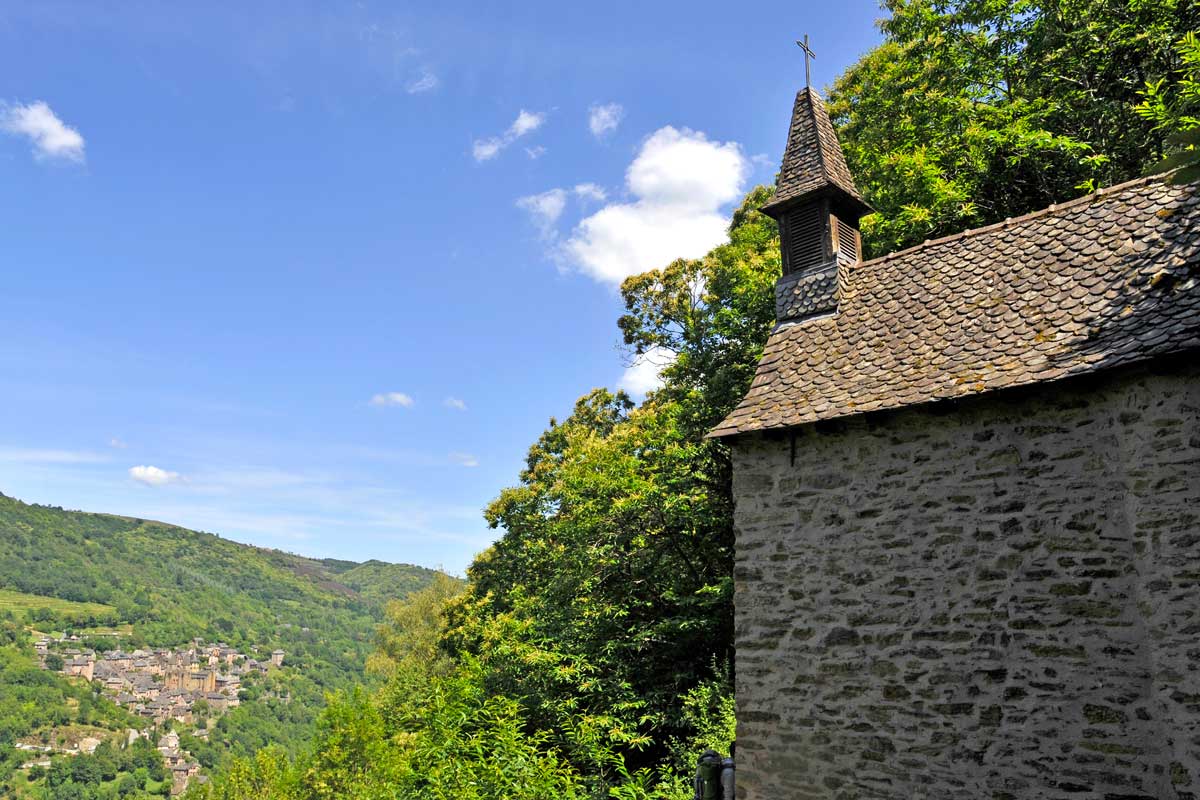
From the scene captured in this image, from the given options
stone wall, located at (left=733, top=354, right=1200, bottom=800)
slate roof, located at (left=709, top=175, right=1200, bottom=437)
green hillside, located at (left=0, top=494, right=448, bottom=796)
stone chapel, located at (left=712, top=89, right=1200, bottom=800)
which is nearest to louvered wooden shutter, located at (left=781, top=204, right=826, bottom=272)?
slate roof, located at (left=709, top=175, right=1200, bottom=437)

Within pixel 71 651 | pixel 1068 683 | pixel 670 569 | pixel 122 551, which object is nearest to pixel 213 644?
pixel 71 651

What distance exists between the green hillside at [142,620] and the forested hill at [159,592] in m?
0.29

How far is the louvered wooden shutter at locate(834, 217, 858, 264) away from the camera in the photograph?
35.6ft

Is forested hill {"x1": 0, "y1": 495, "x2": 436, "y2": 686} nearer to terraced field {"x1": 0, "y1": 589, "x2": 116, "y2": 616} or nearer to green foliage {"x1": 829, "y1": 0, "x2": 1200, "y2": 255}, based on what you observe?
terraced field {"x1": 0, "y1": 589, "x2": 116, "y2": 616}

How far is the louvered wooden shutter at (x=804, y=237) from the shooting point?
10891mm

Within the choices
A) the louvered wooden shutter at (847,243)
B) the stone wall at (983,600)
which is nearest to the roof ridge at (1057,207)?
the louvered wooden shutter at (847,243)

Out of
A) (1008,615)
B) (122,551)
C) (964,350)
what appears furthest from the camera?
(122,551)

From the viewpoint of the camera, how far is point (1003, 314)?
7977 millimetres

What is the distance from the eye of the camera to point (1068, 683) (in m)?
6.14

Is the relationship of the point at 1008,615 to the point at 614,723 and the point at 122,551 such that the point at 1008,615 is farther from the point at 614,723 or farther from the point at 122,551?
the point at 122,551

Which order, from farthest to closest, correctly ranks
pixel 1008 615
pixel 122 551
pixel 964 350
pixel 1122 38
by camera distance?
pixel 122 551, pixel 1122 38, pixel 964 350, pixel 1008 615

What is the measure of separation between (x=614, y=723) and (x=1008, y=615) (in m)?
8.82

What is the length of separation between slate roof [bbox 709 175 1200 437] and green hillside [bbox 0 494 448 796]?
112 meters

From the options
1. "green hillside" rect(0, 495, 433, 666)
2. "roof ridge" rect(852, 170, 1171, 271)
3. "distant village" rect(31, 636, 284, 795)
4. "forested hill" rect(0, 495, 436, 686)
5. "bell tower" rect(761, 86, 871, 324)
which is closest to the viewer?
"roof ridge" rect(852, 170, 1171, 271)
